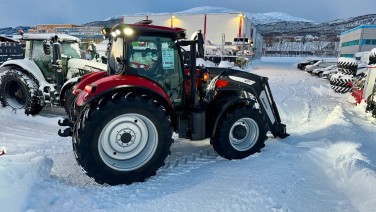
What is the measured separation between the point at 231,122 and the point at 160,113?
4.08ft

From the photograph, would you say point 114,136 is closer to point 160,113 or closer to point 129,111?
point 129,111

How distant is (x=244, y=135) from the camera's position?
184 inches

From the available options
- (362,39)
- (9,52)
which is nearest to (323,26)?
(362,39)

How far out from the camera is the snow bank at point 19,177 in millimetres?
2900

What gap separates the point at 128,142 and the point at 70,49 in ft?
20.6

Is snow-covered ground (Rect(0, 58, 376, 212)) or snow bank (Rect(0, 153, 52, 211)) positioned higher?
snow bank (Rect(0, 153, 52, 211))

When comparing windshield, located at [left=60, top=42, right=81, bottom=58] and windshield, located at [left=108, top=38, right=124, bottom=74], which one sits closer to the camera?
windshield, located at [left=108, top=38, right=124, bottom=74]

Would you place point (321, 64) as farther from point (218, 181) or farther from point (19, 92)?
point (218, 181)

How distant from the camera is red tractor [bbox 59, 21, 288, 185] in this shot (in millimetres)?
3506

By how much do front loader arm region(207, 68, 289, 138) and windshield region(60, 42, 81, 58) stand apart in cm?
521

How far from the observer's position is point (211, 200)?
→ 3.32 metres

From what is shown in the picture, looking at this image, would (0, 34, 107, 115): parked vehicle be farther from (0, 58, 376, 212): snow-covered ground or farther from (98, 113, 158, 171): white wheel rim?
(98, 113, 158, 171): white wheel rim

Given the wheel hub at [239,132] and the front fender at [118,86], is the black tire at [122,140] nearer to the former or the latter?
the front fender at [118,86]

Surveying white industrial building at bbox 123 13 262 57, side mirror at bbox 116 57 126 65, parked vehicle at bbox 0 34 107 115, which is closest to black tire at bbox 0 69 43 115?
parked vehicle at bbox 0 34 107 115
